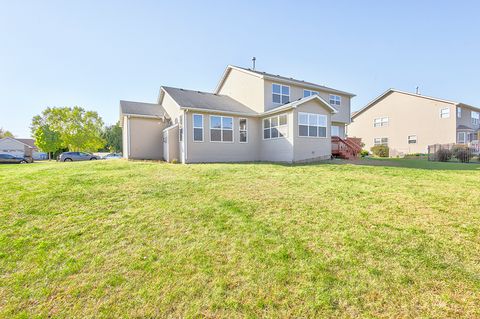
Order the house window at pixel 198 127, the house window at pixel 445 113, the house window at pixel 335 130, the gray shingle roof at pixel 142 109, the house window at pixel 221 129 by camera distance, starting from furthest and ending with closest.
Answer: the house window at pixel 445 113
the house window at pixel 335 130
the gray shingle roof at pixel 142 109
the house window at pixel 221 129
the house window at pixel 198 127

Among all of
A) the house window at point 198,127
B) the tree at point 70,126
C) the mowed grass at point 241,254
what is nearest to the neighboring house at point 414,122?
the house window at point 198,127

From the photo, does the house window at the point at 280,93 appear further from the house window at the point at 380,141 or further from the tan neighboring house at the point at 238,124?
the house window at the point at 380,141

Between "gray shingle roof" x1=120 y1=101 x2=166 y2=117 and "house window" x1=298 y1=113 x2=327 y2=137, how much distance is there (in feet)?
36.1

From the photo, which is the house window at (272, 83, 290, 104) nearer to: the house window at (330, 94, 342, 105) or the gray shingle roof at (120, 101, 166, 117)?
the house window at (330, 94, 342, 105)

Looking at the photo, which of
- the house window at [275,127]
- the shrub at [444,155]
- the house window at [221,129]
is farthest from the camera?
the shrub at [444,155]

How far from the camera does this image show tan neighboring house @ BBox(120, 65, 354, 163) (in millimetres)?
15609

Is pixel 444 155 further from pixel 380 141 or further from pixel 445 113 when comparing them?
pixel 380 141

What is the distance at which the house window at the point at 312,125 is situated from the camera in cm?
1561

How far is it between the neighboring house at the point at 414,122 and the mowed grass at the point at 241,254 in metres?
26.1

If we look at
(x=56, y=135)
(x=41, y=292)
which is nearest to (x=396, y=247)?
(x=41, y=292)

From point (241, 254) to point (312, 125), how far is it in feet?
44.6

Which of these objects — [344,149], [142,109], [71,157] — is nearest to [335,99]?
[344,149]

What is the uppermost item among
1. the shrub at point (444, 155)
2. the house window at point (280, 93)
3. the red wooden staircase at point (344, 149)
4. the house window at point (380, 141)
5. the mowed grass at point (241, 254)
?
the house window at point (280, 93)

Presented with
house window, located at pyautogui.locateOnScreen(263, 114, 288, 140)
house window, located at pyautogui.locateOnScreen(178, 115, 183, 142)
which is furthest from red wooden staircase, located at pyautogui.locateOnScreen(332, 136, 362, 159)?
house window, located at pyautogui.locateOnScreen(178, 115, 183, 142)
